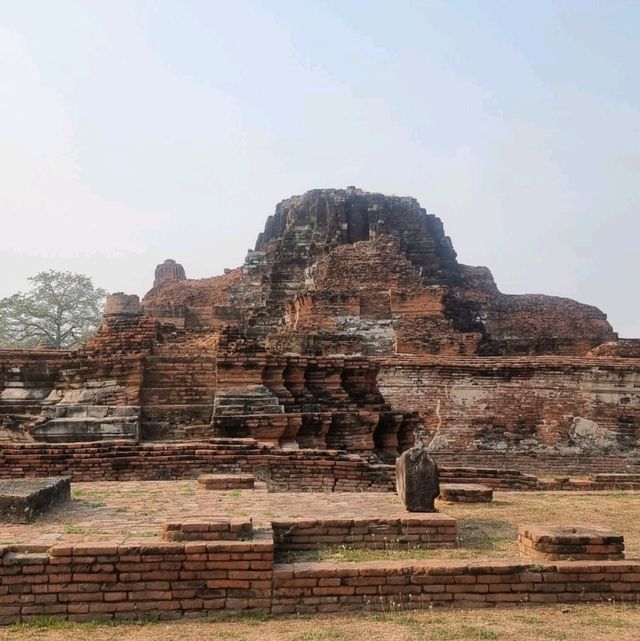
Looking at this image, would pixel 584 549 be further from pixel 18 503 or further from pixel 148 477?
pixel 148 477

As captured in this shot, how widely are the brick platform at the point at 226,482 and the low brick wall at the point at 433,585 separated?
289 centimetres

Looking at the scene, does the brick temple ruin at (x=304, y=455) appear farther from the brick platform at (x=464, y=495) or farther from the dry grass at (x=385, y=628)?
the dry grass at (x=385, y=628)

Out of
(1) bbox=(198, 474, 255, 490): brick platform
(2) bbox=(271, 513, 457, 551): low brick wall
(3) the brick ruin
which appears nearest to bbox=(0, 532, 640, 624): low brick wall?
(2) bbox=(271, 513, 457, 551): low brick wall

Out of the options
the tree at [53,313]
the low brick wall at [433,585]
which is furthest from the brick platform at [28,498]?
the tree at [53,313]

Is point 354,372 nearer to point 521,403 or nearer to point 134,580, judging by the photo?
point 521,403

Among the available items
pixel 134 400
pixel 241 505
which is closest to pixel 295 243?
pixel 134 400

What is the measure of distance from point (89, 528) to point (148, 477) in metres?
3.40

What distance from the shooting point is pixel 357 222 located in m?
33.3

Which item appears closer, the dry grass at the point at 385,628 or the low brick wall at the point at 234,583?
the dry grass at the point at 385,628

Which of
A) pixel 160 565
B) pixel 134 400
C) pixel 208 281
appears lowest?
pixel 160 565

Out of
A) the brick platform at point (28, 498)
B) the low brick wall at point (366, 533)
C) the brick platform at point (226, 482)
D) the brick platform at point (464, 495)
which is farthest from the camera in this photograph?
the brick platform at point (464, 495)

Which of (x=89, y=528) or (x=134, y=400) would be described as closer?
(x=89, y=528)

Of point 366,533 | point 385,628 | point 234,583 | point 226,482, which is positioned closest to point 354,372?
point 226,482

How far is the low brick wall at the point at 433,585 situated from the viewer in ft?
15.1
